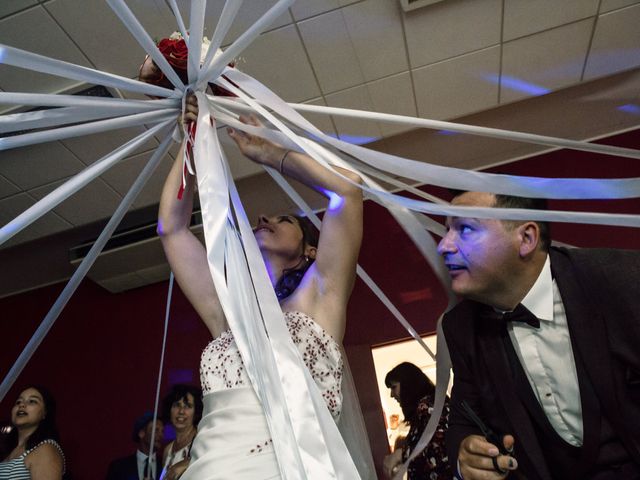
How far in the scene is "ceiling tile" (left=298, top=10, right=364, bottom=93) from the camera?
297 cm

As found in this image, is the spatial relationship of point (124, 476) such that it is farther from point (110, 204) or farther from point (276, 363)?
point (276, 363)

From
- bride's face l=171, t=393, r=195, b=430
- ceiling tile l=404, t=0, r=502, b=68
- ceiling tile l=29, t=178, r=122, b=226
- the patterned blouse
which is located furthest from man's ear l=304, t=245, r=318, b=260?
ceiling tile l=29, t=178, r=122, b=226

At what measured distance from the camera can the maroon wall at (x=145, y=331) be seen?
3891mm

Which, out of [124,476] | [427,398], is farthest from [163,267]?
[427,398]

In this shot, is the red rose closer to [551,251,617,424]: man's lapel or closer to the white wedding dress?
the white wedding dress

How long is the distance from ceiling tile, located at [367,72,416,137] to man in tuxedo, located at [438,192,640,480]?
6.75 ft

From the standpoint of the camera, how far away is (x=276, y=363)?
112cm

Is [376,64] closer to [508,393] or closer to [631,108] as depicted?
[631,108]

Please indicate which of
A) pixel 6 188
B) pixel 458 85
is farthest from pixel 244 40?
pixel 6 188

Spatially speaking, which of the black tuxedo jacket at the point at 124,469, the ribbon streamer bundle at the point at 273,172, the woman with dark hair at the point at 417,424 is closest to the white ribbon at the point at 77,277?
the ribbon streamer bundle at the point at 273,172

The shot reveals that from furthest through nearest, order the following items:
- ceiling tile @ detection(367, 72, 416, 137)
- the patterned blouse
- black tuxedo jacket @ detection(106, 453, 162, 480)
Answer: black tuxedo jacket @ detection(106, 453, 162, 480)
ceiling tile @ detection(367, 72, 416, 137)
the patterned blouse

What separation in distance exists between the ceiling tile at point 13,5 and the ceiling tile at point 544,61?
252 cm

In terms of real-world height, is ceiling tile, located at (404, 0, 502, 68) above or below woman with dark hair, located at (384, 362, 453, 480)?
above

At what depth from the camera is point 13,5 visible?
2664mm
